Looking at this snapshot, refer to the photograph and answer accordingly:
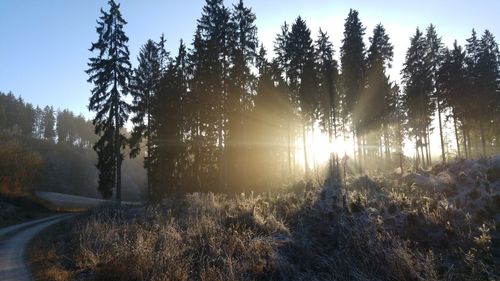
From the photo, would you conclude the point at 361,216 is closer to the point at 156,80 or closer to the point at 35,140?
the point at 156,80

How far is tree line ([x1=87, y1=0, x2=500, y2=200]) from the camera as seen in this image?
35.0 metres

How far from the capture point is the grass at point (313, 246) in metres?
8.53

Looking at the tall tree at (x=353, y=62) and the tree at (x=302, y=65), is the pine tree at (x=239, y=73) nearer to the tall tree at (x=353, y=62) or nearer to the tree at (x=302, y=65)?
the tree at (x=302, y=65)

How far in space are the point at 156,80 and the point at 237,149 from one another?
40.1 ft

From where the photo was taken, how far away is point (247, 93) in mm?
39125

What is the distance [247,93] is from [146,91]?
450 inches

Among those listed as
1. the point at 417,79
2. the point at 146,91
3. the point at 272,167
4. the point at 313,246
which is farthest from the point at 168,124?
the point at 313,246

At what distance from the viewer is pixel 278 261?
943 centimetres

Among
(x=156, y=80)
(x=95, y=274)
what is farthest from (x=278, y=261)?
(x=156, y=80)

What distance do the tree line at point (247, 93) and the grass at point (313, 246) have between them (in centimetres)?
1985

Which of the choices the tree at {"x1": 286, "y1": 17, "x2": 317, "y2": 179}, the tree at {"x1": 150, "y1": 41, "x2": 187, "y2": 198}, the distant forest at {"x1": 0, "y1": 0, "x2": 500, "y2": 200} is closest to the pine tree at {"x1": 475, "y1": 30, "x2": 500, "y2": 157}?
the distant forest at {"x1": 0, "y1": 0, "x2": 500, "y2": 200}

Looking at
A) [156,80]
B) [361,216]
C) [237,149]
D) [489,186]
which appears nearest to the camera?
[361,216]

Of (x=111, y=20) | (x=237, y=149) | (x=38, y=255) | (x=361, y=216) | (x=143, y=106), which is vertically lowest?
(x=38, y=255)

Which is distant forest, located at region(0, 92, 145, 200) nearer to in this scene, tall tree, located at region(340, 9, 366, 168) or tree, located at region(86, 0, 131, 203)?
tree, located at region(86, 0, 131, 203)
